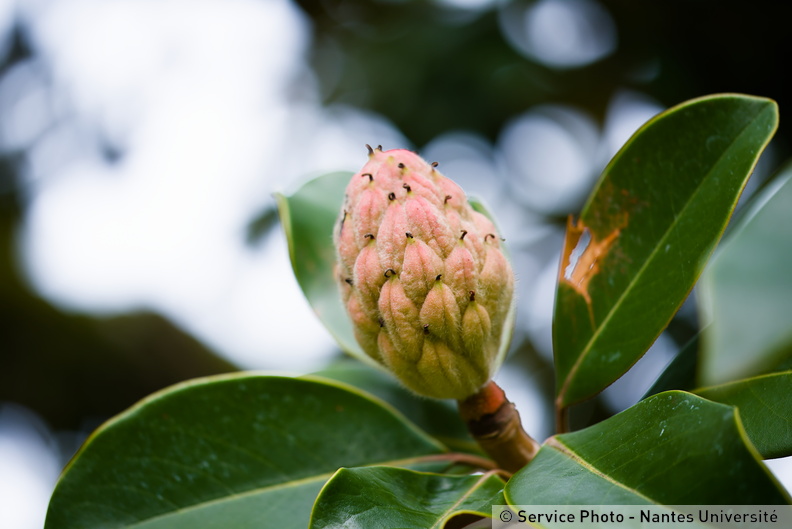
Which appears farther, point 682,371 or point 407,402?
point 407,402

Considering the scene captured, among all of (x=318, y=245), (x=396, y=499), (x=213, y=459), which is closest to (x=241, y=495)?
(x=213, y=459)

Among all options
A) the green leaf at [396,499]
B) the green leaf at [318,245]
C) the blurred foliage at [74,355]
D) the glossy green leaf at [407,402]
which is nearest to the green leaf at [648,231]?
the green leaf at [396,499]

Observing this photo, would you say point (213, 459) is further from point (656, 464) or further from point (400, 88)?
point (400, 88)

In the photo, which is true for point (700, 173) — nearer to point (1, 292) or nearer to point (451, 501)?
point (451, 501)

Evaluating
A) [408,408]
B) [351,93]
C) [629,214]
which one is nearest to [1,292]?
[351,93]

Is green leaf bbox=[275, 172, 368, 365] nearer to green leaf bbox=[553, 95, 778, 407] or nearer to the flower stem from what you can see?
the flower stem

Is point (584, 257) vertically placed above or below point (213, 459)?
above

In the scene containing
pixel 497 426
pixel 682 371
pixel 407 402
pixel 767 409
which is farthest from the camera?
pixel 407 402

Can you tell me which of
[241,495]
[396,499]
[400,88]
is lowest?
[241,495]
